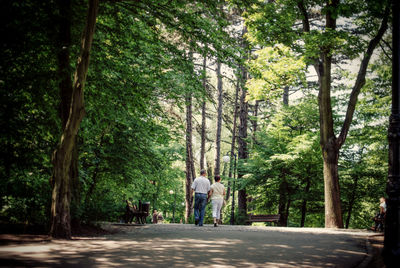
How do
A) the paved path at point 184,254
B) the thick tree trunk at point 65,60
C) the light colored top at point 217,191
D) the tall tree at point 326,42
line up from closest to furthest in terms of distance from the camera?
the paved path at point 184,254 < the thick tree trunk at point 65,60 < the tall tree at point 326,42 < the light colored top at point 217,191

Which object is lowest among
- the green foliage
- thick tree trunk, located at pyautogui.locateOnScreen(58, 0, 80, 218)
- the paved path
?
the paved path

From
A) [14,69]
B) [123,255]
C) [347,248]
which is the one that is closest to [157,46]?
[14,69]

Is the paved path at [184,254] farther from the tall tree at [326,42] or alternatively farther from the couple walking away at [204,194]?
the tall tree at [326,42]

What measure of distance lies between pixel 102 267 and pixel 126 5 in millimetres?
7797

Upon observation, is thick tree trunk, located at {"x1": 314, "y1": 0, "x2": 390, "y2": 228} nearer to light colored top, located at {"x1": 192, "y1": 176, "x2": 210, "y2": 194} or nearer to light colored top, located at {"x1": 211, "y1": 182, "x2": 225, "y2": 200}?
light colored top, located at {"x1": 211, "y1": 182, "x2": 225, "y2": 200}

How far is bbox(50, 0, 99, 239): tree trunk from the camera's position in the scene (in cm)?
809

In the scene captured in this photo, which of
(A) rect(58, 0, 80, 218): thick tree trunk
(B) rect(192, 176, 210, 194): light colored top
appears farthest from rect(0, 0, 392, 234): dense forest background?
(B) rect(192, 176, 210, 194): light colored top

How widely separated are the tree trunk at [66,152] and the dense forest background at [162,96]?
0.48m

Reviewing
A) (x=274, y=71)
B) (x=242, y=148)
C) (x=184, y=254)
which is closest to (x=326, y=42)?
(x=274, y=71)

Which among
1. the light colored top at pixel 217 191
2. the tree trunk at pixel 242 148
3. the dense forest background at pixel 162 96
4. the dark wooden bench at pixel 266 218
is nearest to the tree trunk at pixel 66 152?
the dense forest background at pixel 162 96

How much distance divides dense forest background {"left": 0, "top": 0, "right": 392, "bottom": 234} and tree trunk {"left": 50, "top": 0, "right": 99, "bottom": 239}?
48cm

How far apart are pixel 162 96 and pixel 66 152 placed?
689 cm

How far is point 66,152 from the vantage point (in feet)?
26.9

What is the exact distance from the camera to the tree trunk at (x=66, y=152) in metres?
8.09
